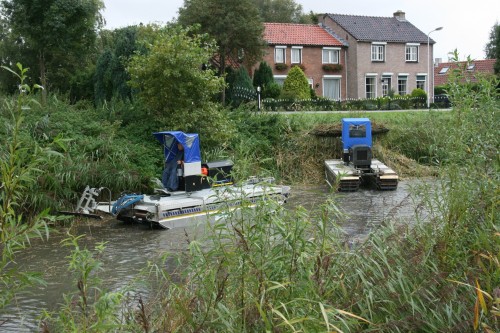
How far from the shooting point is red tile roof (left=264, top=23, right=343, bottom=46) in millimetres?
42941

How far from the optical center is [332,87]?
45406 mm

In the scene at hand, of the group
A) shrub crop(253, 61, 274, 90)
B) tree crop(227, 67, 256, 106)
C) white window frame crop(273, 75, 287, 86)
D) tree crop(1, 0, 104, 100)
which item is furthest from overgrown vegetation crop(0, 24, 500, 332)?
white window frame crop(273, 75, 287, 86)

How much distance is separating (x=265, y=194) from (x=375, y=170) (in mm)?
14379

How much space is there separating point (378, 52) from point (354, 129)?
26303 millimetres

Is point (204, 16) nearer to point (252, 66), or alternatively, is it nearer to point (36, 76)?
point (252, 66)

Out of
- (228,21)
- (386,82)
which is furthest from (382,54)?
(228,21)

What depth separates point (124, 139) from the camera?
17594 mm

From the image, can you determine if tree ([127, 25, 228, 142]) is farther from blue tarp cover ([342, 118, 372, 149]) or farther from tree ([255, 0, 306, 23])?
tree ([255, 0, 306, 23])

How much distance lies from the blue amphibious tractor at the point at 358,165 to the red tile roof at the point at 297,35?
23.3 m

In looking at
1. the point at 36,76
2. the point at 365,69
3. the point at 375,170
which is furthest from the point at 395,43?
the point at 375,170

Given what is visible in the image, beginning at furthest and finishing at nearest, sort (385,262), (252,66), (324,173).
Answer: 1. (252,66)
2. (324,173)
3. (385,262)

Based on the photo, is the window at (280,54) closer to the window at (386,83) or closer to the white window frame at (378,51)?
→ the white window frame at (378,51)

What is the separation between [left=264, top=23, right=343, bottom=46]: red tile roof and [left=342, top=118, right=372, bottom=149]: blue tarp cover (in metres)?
23.2

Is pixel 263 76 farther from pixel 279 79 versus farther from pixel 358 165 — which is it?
pixel 358 165
